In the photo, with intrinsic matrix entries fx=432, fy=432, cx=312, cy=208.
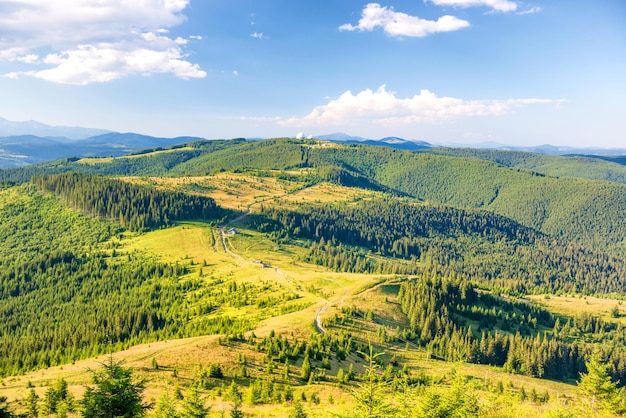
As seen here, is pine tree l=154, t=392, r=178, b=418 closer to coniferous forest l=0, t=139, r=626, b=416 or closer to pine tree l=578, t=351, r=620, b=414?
coniferous forest l=0, t=139, r=626, b=416

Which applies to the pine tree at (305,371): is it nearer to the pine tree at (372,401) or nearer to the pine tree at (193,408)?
the pine tree at (193,408)

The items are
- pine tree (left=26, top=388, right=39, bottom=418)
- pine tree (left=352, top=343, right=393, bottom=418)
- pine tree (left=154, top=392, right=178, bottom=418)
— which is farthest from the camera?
pine tree (left=26, top=388, right=39, bottom=418)

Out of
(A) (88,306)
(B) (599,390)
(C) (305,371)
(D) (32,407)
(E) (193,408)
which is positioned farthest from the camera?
(A) (88,306)

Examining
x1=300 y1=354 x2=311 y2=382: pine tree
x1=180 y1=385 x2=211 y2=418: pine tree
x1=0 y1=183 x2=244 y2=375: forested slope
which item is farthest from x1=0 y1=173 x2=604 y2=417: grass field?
x1=0 y1=183 x2=244 y2=375: forested slope

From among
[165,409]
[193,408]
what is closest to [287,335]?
[165,409]

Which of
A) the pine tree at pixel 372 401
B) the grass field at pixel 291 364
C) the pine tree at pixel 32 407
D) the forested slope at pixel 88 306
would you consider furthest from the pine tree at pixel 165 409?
the forested slope at pixel 88 306

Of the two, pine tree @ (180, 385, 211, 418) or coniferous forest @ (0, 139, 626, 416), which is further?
coniferous forest @ (0, 139, 626, 416)

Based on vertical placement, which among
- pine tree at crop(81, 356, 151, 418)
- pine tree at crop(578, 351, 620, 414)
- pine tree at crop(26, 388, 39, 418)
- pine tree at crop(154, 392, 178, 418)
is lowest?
pine tree at crop(26, 388, 39, 418)

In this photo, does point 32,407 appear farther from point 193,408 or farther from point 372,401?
point 372,401

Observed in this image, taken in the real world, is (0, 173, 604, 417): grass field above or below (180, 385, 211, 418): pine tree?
below

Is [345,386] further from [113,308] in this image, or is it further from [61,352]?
[113,308]

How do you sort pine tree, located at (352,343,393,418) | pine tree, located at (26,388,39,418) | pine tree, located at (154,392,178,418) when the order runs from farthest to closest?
pine tree, located at (26,388,39,418)
pine tree, located at (154,392,178,418)
pine tree, located at (352,343,393,418)

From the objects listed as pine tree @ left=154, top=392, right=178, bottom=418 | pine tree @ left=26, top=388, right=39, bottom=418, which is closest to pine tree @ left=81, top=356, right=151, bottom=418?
pine tree @ left=154, top=392, right=178, bottom=418
